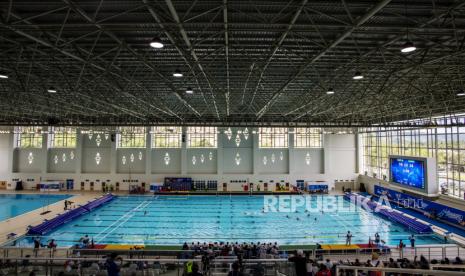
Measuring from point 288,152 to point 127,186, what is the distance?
23.0 meters

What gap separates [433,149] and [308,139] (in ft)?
53.0

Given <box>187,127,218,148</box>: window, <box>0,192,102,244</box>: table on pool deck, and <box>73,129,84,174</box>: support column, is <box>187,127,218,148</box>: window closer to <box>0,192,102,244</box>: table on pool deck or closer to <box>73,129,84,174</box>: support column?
<box>0,192,102,244</box>: table on pool deck

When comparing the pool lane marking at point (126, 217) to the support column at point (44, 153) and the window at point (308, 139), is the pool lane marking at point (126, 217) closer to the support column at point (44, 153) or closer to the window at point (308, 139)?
the support column at point (44, 153)

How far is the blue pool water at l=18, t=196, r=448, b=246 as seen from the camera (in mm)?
21000

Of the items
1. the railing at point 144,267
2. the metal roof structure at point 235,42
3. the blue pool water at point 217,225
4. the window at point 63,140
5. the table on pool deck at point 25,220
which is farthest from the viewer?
the window at point 63,140

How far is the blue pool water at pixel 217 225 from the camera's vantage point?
68.9ft

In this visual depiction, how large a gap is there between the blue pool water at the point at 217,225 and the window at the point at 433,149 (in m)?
6.48

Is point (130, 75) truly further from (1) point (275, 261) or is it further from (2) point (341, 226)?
(2) point (341, 226)

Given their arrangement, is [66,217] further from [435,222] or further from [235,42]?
[435,222]

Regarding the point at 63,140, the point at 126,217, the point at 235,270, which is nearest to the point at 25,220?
the point at 126,217

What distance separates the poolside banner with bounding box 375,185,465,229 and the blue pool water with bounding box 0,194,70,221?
38679 millimetres

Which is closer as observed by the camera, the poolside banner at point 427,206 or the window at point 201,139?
the poolside banner at point 427,206

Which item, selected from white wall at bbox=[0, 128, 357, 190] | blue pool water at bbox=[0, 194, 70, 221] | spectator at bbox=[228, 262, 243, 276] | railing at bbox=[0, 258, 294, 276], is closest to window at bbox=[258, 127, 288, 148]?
white wall at bbox=[0, 128, 357, 190]

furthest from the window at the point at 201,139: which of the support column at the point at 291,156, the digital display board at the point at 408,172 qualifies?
the digital display board at the point at 408,172
